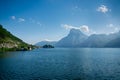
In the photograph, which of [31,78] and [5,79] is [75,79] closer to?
[31,78]

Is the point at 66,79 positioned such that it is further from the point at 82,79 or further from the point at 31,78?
the point at 31,78

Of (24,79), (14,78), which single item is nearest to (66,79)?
(24,79)

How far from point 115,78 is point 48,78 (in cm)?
2572

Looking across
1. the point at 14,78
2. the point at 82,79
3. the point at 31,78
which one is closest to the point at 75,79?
the point at 82,79

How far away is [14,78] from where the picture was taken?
197 ft

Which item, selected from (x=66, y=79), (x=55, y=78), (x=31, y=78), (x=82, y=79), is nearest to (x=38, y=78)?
(x=31, y=78)

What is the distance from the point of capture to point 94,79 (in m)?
58.9

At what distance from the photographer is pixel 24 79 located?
192 ft

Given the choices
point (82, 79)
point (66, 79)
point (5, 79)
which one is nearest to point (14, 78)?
point (5, 79)

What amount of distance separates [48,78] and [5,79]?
1601 centimetres

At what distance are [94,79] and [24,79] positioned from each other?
2621cm

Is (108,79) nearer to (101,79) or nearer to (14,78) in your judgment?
(101,79)

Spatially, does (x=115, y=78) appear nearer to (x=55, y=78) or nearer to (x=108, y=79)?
(x=108, y=79)

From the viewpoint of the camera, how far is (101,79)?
193ft
